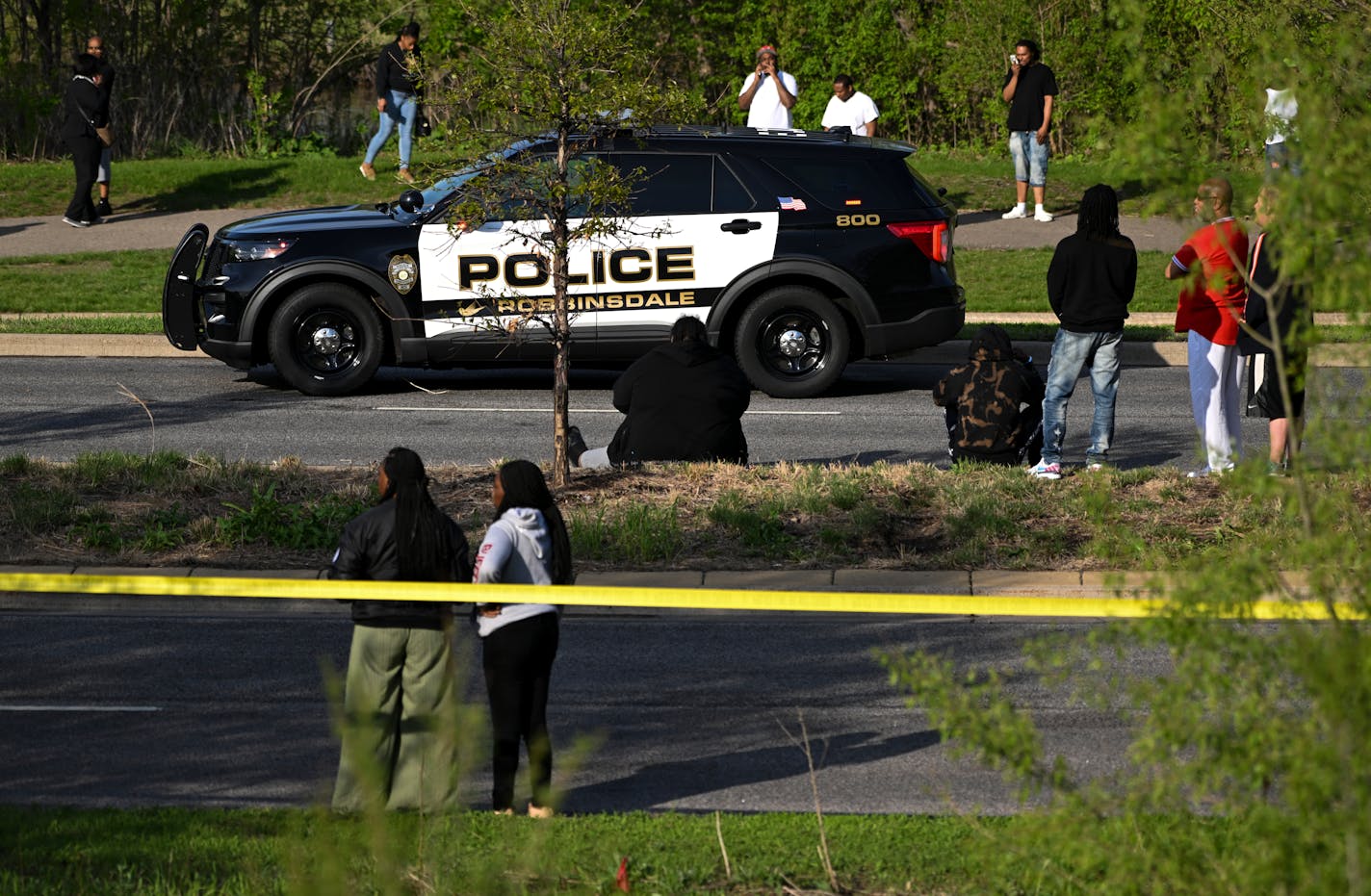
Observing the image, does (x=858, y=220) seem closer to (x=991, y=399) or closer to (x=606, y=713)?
(x=991, y=399)

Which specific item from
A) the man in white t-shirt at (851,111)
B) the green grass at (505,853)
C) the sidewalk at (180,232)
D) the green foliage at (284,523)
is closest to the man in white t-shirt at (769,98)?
the man in white t-shirt at (851,111)

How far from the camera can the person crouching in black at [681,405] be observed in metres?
10.2

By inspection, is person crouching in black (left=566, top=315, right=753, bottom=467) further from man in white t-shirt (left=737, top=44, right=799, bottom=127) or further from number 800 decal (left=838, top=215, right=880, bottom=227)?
man in white t-shirt (left=737, top=44, right=799, bottom=127)

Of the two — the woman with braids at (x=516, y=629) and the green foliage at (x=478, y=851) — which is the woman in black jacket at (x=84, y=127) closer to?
the woman with braids at (x=516, y=629)

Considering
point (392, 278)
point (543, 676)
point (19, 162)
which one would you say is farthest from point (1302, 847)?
point (19, 162)

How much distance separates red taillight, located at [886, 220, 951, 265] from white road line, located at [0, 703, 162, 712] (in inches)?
315

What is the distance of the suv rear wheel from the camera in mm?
13781

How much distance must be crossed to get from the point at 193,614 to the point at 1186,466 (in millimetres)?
6244

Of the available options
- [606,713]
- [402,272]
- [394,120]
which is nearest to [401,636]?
[606,713]

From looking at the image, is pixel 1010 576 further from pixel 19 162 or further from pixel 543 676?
pixel 19 162

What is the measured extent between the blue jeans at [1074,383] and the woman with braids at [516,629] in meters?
4.85

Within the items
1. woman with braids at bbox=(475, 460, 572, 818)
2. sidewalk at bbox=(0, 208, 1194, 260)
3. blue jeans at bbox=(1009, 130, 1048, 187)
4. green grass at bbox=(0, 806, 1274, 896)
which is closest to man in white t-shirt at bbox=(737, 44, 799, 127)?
sidewalk at bbox=(0, 208, 1194, 260)

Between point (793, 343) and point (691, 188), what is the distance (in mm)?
1428

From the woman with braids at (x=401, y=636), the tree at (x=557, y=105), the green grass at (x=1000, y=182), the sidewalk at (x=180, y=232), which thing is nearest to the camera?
the woman with braids at (x=401, y=636)
